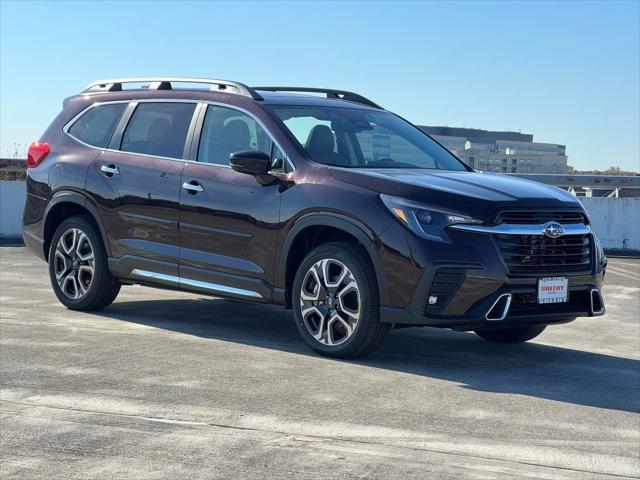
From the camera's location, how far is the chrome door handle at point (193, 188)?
8.31 m

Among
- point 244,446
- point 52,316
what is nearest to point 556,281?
point 244,446

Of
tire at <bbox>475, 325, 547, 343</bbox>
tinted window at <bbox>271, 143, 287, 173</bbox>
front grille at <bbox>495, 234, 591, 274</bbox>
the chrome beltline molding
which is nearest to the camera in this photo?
front grille at <bbox>495, 234, 591, 274</bbox>

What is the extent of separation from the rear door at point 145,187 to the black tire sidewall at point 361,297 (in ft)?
4.41

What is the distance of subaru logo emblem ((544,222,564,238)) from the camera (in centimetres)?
727

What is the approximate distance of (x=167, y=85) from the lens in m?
9.30

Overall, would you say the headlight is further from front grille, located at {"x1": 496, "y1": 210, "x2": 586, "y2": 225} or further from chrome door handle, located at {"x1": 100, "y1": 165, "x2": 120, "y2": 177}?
chrome door handle, located at {"x1": 100, "y1": 165, "x2": 120, "y2": 177}

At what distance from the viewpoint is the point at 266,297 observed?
26.0 feet

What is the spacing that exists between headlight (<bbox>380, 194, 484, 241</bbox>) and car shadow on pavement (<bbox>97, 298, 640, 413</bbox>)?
0.92 m

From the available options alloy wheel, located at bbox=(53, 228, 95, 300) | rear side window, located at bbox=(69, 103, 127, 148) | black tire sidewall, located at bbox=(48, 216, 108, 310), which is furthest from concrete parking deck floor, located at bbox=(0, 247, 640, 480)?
rear side window, located at bbox=(69, 103, 127, 148)

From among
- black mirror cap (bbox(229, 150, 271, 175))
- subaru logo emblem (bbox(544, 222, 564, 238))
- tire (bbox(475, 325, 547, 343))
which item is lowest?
tire (bbox(475, 325, 547, 343))

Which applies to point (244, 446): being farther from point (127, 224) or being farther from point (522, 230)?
point (127, 224)

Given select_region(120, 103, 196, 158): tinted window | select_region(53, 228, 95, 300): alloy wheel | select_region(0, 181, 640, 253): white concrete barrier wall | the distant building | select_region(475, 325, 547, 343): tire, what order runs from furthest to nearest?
the distant building → select_region(0, 181, 640, 253): white concrete barrier wall → select_region(53, 228, 95, 300): alloy wheel → select_region(120, 103, 196, 158): tinted window → select_region(475, 325, 547, 343): tire

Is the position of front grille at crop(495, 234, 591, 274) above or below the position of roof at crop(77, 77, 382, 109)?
below

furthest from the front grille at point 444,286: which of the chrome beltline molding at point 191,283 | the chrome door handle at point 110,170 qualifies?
the chrome door handle at point 110,170
